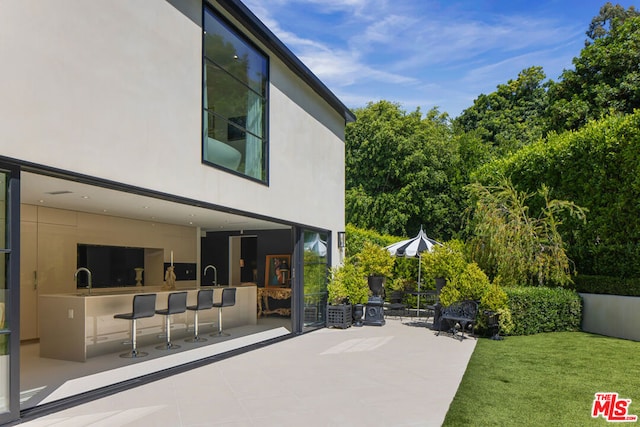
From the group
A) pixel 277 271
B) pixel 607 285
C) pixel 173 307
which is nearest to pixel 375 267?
pixel 277 271

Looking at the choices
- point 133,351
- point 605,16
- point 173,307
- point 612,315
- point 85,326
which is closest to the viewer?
point 85,326

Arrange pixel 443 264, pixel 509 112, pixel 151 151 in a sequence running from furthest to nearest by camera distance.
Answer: pixel 509 112, pixel 443 264, pixel 151 151

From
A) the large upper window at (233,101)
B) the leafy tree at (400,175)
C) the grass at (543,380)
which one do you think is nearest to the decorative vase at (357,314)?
the grass at (543,380)

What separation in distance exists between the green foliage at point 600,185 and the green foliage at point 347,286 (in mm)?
5513

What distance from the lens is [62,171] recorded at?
4.82 metres

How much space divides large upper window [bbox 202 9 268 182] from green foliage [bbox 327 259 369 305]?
13.2ft

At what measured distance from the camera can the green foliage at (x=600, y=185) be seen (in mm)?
10031

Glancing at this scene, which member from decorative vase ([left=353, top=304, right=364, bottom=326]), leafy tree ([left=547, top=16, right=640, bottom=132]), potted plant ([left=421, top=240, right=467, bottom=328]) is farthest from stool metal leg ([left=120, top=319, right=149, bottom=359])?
leafy tree ([left=547, top=16, right=640, bottom=132])

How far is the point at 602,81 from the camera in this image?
17219 millimetres

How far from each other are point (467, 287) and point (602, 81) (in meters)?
12.2

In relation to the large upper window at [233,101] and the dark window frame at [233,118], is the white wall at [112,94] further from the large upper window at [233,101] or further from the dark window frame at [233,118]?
the large upper window at [233,101]

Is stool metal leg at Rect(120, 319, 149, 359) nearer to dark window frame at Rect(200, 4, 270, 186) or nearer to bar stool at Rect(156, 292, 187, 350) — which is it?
bar stool at Rect(156, 292, 187, 350)

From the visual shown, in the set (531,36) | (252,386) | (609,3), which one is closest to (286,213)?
(252,386)

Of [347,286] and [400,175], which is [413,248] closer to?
[347,286]
